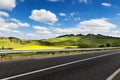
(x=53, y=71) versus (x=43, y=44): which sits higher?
(x=43, y=44)

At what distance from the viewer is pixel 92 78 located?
1109 centimetres

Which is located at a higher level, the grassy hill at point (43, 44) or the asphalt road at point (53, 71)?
the grassy hill at point (43, 44)

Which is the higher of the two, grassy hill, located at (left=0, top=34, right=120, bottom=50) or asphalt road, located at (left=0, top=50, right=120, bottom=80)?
grassy hill, located at (left=0, top=34, right=120, bottom=50)

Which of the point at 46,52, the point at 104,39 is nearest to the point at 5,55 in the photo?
the point at 46,52

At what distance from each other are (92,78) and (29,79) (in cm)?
256

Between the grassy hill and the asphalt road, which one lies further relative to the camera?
the grassy hill

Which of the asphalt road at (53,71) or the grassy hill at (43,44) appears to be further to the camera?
the grassy hill at (43,44)

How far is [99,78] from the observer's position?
1118 centimetres

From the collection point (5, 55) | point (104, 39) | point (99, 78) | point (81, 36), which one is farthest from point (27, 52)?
point (81, 36)

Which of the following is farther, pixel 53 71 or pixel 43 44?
pixel 43 44

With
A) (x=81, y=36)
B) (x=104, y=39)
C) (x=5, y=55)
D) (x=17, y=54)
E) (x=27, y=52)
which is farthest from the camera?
(x=81, y=36)

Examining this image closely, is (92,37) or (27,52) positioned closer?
(27,52)

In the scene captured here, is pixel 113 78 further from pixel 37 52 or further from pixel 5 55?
pixel 37 52

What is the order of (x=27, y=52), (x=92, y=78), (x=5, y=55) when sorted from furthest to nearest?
(x=27, y=52) < (x=5, y=55) < (x=92, y=78)
